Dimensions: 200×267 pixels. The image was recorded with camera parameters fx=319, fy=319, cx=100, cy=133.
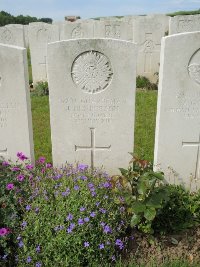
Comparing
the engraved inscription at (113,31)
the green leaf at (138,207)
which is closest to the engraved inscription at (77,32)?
the engraved inscription at (113,31)

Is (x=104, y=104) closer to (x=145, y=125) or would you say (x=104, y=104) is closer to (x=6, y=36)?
(x=145, y=125)

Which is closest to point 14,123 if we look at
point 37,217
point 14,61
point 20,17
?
point 14,61

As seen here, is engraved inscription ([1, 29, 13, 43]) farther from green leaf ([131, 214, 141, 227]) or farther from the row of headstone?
green leaf ([131, 214, 141, 227])

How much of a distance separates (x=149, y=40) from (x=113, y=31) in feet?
3.92

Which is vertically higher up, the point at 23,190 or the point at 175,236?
the point at 23,190

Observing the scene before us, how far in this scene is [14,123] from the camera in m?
3.79

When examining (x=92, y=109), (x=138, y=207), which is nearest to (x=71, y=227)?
(x=138, y=207)

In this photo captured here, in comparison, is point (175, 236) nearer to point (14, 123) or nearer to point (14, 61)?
point (14, 123)

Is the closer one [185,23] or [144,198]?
[144,198]

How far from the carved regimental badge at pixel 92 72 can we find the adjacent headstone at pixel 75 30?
6.85m

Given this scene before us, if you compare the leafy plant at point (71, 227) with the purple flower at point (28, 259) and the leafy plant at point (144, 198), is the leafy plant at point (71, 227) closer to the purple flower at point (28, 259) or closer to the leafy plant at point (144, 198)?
the purple flower at point (28, 259)

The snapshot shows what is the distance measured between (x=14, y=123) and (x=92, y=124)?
928 millimetres

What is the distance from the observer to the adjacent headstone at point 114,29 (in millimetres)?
9789

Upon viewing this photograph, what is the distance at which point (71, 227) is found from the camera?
2664 millimetres
